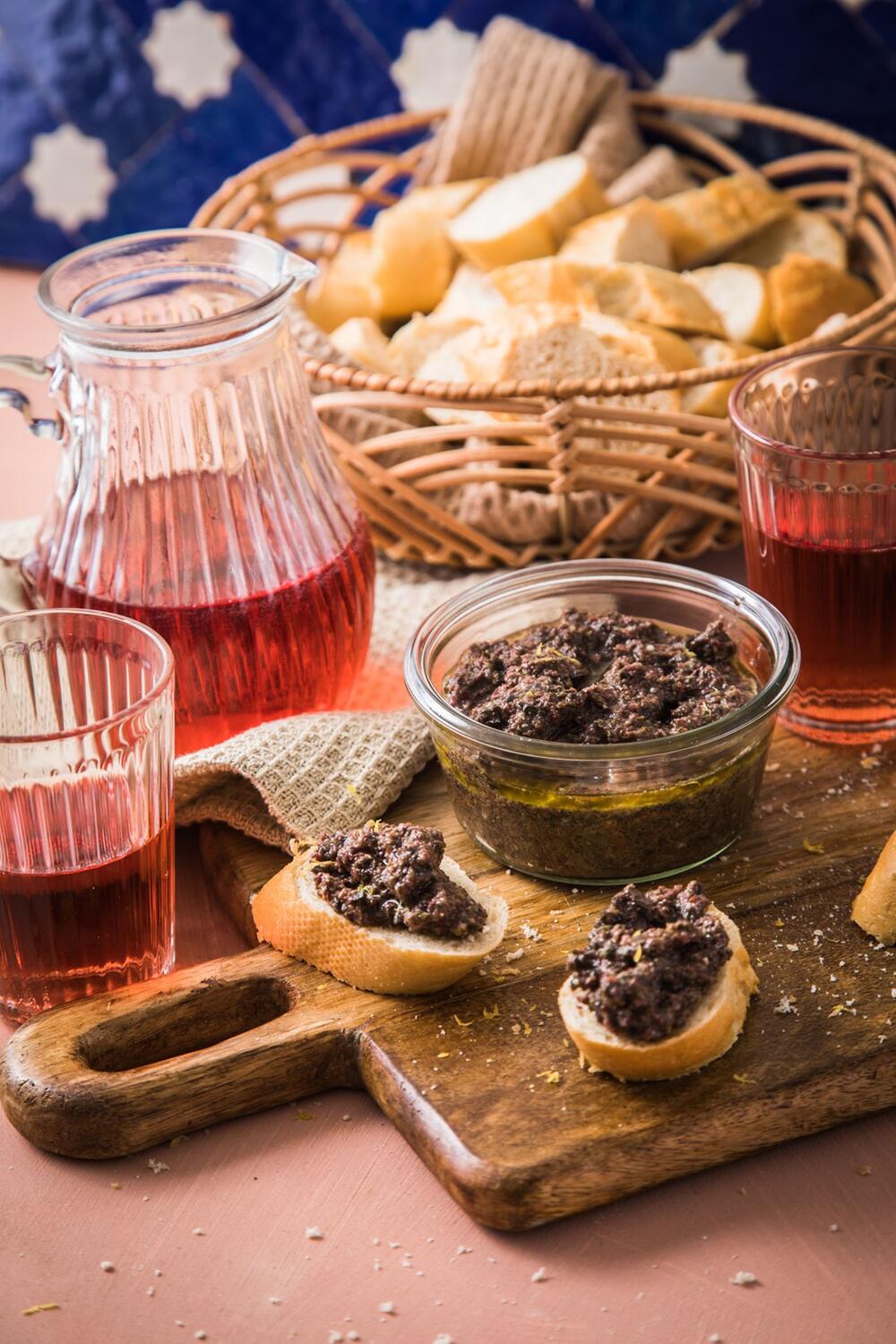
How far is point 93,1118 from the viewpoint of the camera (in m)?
1.46

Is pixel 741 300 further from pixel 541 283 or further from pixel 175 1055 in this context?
pixel 175 1055

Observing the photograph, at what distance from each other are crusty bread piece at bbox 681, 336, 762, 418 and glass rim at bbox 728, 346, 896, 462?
0.12 metres

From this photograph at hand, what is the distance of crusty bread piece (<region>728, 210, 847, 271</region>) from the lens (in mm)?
2582

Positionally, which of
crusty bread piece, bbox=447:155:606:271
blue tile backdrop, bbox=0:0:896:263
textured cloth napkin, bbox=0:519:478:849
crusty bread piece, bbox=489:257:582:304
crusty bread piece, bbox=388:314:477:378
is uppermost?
blue tile backdrop, bbox=0:0:896:263

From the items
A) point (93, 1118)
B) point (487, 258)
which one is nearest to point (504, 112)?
point (487, 258)

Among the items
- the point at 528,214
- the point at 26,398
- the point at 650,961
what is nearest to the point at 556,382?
the point at 528,214

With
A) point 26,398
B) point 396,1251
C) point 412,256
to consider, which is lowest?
point 396,1251

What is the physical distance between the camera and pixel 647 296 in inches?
91.0

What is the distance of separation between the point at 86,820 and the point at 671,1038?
0.61 metres

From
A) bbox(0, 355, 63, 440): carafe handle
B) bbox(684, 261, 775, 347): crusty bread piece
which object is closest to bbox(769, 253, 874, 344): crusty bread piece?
bbox(684, 261, 775, 347): crusty bread piece

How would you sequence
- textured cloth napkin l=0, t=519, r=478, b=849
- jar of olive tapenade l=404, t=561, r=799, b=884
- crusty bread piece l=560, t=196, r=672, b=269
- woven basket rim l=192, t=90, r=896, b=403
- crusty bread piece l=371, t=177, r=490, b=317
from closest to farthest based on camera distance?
jar of olive tapenade l=404, t=561, r=799, b=884 → textured cloth napkin l=0, t=519, r=478, b=849 → woven basket rim l=192, t=90, r=896, b=403 → crusty bread piece l=560, t=196, r=672, b=269 → crusty bread piece l=371, t=177, r=490, b=317

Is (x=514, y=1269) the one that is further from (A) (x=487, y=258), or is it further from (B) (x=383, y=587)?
(A) (x=487, y=258)

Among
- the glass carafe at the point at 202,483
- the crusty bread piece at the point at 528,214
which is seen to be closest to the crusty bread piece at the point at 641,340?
the crusty bread piece at the point at 528,214

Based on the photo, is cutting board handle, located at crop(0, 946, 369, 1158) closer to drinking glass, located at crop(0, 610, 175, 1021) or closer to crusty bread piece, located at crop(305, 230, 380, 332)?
drinking glass, located at crop(0, 610, 175, 1021)
